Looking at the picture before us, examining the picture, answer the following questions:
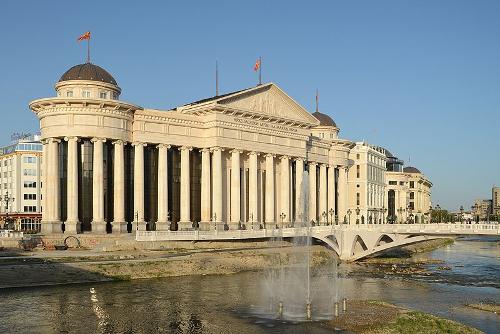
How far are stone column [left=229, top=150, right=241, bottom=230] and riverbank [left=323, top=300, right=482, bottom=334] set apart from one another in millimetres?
61596

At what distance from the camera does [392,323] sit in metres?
47.9

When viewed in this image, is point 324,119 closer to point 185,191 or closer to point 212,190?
point 212,190

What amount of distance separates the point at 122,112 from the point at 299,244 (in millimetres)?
35130

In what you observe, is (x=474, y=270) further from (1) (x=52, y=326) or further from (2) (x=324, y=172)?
(1) (x=52, y=326)

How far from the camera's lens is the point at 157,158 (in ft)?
350

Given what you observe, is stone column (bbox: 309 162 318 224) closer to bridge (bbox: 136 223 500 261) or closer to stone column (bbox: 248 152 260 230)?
stone column (bbox: 248 152 260 230)

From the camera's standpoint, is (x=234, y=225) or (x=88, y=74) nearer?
(x=88, y=74)

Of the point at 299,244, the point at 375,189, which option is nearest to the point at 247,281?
the point at 299,244

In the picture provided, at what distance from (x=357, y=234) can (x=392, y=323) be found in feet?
175

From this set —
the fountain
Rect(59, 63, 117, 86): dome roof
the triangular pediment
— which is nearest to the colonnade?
the fountain

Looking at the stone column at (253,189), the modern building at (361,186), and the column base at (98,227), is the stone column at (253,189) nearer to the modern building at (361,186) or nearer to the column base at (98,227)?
the column base at (98,227)

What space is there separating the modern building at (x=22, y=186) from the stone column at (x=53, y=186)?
166 ft

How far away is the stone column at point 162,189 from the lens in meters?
105

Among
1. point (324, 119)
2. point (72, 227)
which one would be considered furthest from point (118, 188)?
point (324, 119)
